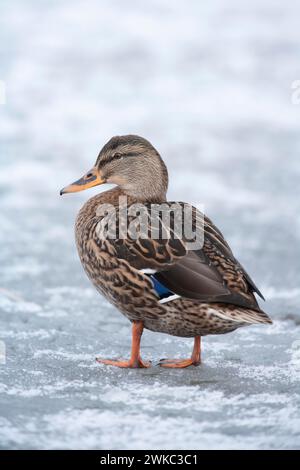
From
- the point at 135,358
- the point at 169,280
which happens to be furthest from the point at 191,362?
the point at 169,280

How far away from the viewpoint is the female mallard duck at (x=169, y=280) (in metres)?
4.46

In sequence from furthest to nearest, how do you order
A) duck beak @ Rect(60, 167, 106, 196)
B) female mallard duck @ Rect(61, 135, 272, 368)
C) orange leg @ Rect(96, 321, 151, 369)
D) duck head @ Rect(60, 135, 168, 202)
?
duck beak @ Rect(60, 167, 106, 196) → duck head @ Rect(60, 135, 168, 202) → orange leg @ Rect(96, 321, 151, 369) → female mallard duck @ Rect(61, 135, 272, 368)

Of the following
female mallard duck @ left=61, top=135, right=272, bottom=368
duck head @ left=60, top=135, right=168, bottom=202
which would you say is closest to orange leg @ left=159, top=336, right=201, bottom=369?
female mallard duck @ left=61, top=135, right=272, bottom=368

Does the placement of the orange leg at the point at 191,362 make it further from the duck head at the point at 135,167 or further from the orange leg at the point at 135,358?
the duck head at the point at 135,167

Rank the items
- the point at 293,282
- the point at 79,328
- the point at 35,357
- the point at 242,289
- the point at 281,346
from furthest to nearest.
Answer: the point at 293,282 < the point at 79,328 < the point at 281,346 < the point at 35,357 < the point at 242,289

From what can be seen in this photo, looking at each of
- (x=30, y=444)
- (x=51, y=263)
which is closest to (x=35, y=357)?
(x=30, y=444)

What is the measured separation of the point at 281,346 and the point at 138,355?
93 cm

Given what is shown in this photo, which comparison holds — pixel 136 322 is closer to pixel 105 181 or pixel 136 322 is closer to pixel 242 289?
pixel 242 289

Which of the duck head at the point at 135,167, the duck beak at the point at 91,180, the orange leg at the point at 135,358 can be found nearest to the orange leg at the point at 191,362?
the orange leg at the point at 135,358

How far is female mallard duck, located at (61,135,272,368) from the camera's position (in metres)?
4.46

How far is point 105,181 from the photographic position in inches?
210

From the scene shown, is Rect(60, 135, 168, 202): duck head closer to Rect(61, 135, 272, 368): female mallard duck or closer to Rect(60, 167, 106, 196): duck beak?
Rect(60, 167, 106, 196): duck beak
